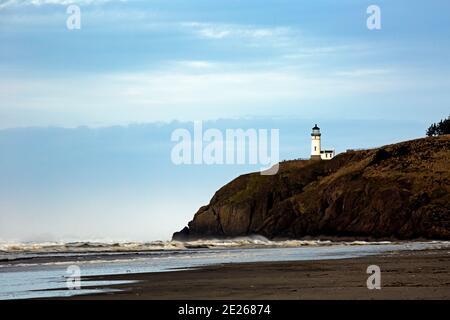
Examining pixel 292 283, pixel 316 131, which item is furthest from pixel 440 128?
pixel 292 283

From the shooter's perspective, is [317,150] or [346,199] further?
[317,150]

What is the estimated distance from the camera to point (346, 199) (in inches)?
4825

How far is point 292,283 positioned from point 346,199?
307 ft

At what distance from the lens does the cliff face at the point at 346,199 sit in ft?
376

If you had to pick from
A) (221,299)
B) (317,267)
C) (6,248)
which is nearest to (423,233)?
(6,248)

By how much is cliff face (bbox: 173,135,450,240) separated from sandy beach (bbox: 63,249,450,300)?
70.0 metres

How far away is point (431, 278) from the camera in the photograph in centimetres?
3008

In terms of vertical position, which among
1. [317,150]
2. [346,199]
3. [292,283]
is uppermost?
[317,150]

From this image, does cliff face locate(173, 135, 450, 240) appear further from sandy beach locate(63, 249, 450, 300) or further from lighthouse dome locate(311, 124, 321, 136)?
sandy beach locate(63, 249, 450, 300)

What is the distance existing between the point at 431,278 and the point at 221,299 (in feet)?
29.0

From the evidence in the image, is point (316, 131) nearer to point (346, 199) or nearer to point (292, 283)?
point (346, 199)

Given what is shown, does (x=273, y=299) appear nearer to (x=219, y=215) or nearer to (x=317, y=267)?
(x=317, y=267)

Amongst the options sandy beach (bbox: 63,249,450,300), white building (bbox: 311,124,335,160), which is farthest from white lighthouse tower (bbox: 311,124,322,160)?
sandy beach (bbox: 63,249,450,300)
